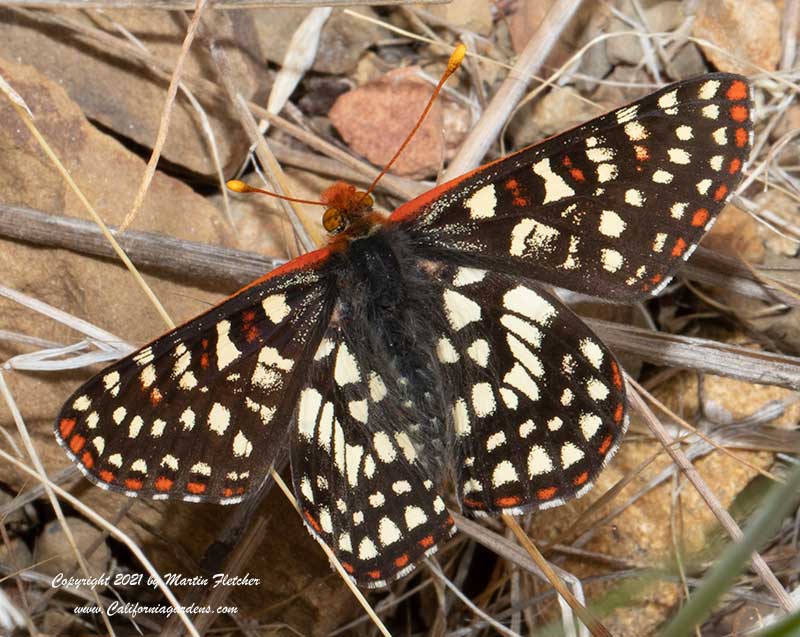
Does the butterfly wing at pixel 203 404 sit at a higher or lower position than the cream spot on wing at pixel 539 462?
higher

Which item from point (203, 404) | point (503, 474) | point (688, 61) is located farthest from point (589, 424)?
point (688, 61)

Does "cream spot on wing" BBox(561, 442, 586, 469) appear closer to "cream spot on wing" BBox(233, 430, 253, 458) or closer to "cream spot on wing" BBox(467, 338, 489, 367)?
"cream spot on wing" BBox(467, 338, 489, 367)

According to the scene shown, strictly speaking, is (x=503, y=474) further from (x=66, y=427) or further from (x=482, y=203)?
(x=66, y=427)

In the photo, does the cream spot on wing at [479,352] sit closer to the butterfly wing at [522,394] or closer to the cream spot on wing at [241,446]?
the butterfly wing at [522,394]

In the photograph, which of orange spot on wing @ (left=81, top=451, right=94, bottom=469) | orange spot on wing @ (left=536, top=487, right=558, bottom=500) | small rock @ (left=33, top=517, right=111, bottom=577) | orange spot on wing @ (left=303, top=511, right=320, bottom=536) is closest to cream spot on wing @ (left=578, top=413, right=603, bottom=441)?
orange spot on wing @ (left=536, top=487, right=558, bottom=500)

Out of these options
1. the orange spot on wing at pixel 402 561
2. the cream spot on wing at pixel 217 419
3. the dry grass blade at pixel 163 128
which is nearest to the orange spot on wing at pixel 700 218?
the orange spot on wing at pixel 402 561

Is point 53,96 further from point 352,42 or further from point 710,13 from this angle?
point 710,13

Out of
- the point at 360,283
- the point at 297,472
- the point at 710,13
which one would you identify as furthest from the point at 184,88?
the point at 710,13
